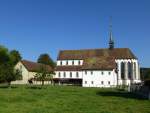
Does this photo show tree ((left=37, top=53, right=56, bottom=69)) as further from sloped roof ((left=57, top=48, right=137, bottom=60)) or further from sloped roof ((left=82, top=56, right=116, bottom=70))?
sloped roof ((left=82, top=56, right=116, bottom=70))

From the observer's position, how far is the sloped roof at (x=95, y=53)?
10854 cm

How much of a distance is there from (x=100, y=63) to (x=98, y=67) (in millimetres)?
2129

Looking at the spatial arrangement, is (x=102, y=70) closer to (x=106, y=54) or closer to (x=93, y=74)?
(x=93, y=74)

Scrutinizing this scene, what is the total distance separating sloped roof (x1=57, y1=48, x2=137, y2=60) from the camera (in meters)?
109

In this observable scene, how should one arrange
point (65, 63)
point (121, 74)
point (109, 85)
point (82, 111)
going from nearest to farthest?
point (82, 111) → point (109, 85) → point (121, 74) → point (65, 63)

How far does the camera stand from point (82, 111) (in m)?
23.8

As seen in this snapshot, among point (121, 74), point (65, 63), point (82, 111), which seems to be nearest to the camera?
point (82, 111)

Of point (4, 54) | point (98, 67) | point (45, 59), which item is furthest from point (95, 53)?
point (45, 59)

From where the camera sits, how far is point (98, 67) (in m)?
96.4

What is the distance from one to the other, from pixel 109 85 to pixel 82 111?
70.9 m

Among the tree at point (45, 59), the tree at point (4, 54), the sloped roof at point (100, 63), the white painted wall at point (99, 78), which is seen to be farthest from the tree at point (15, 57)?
the white painted wall at point (99, 78)

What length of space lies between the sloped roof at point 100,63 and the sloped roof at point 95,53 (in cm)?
976

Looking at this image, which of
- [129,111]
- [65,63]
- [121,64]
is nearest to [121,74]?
[121,64]

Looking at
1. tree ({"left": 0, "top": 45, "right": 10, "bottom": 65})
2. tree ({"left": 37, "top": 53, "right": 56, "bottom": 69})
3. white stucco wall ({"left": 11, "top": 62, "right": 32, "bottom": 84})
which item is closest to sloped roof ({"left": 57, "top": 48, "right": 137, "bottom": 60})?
white stucco wall ({"left": 11, "top": 62, "right": 32, "bottom": 84})
